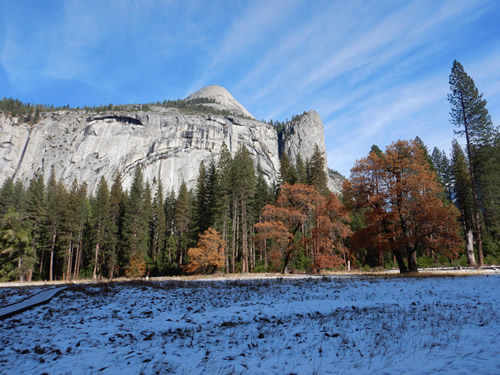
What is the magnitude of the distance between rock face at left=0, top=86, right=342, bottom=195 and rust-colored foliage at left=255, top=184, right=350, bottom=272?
8354 cm

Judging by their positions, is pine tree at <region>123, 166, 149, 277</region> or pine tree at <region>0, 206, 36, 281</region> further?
pine tree at <region>123, 166, 149, 277</region>

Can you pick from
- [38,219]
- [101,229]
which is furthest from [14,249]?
[101,229]

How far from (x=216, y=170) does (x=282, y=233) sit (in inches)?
853

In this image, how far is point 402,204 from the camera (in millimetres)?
20844

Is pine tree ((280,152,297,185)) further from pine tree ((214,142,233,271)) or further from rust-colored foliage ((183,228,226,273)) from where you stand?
rust-colored foliage ((183,228,226,273))

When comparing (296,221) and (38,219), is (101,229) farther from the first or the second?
(296,221)

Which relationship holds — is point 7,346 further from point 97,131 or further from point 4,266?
point 97,131

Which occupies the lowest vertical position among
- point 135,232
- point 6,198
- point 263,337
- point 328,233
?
point 263,337

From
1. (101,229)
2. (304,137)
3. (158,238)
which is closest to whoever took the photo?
(101,229)

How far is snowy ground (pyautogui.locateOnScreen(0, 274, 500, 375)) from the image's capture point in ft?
14.5

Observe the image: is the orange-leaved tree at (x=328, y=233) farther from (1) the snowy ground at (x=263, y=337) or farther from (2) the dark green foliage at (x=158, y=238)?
(2) the dark green foliage at (x=158, y=238)

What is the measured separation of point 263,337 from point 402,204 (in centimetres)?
1839

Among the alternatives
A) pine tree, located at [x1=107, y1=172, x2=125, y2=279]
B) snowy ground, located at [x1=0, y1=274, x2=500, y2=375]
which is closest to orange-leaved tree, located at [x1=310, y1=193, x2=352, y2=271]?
snowy ground, located at [x1=0, y1=274, x2=500, y2=375]

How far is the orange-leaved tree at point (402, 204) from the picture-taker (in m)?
19.5
